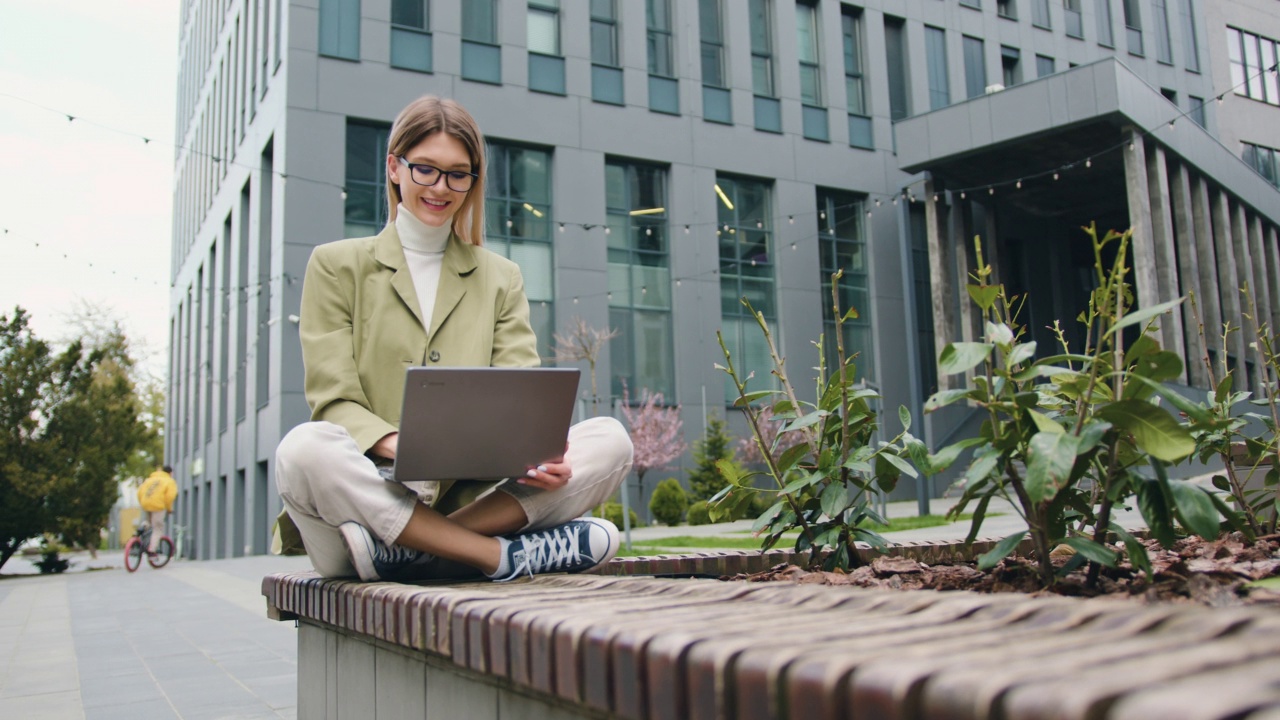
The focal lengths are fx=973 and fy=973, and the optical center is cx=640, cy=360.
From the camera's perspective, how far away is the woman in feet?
6.75

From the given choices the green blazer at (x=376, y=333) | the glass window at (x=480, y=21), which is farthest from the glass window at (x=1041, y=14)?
A: the green blazer at (x=376, y=333)

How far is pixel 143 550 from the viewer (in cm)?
1670

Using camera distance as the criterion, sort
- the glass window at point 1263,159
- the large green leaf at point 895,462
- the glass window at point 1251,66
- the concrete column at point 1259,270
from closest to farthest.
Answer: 1. the large green leaf at point 895,462
2. the concrete column at point 1259,270
3. the glass window at point 1263,159
4. the glass window at point 1251,66

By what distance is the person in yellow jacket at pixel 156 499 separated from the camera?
16.7 meters

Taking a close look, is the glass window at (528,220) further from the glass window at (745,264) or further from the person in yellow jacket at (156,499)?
the person in yellow jacket at (156,499)

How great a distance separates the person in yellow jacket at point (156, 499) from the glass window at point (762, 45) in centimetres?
1478

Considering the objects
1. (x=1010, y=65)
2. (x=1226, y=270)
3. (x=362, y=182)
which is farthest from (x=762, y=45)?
(x=1226, y=270)

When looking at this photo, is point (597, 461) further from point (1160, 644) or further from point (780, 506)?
point (1160, 644)

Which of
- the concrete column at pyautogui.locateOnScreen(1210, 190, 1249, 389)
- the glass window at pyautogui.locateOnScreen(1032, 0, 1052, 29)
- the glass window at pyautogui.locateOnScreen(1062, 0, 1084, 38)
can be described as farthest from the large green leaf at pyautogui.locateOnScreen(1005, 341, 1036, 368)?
the glass window at pyautogui.locateOnScreen(1062, 0, 1084, 38)

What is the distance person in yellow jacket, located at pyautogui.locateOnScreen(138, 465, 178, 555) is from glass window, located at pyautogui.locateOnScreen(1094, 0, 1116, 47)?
85.2 feet

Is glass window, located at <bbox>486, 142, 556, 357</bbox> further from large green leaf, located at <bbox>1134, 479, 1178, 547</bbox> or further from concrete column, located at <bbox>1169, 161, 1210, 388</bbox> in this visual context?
large green leaf, located at <bbox>1134, 479, 1178, 547</bbox>

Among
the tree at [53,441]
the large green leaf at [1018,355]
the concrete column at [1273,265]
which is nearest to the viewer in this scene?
the large green leaf at [1018,355]

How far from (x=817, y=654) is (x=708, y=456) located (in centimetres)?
1908

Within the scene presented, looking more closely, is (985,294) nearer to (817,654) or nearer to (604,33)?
(817,654)
